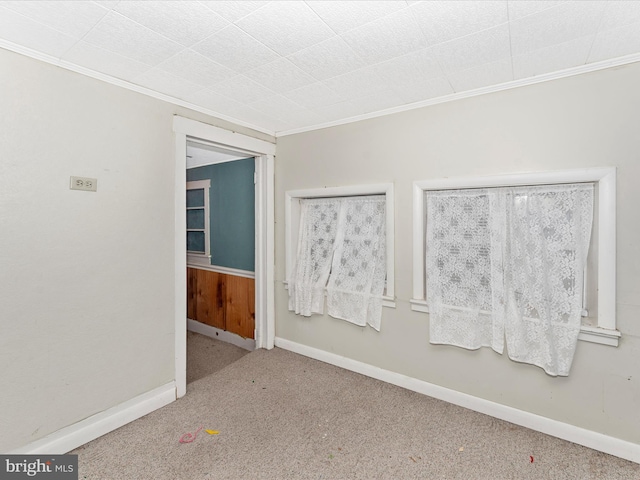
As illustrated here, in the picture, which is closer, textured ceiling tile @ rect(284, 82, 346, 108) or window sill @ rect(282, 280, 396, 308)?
textured ceiling tile @ rect(284, 82, 346, 108)

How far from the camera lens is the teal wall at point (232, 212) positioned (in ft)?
11.9

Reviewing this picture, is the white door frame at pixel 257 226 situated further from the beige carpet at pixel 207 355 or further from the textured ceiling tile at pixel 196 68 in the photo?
the textured ceiling tile at pixel 196 68

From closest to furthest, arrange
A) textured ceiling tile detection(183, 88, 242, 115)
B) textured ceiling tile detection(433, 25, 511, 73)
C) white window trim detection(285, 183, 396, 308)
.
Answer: textured ceiling tile detection(433, 25, 511, 73)
textured ceiling tile detection(183, 88, 242, 115)
white window trim detection(285, 183, 396, 308)

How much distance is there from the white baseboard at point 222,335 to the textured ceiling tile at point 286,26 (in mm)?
2922

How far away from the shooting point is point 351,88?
2.28 m

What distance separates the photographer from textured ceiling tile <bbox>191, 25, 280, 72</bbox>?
1.64 metres

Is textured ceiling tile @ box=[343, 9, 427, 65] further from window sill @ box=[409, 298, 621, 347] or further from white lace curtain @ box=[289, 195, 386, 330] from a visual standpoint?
window sill @ box=[409, 298, 621, 347]

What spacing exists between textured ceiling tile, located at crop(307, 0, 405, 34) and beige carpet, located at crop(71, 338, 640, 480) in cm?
232

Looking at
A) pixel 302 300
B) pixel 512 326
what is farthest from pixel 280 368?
pixel 512 326

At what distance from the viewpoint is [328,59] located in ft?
6.12

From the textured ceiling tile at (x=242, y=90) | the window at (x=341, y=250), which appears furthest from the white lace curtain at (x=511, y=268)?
the textured ceiling tile at (x=242, y=90)

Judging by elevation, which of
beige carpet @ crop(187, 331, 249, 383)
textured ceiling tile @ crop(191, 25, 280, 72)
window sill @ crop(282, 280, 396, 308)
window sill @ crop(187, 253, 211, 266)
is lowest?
beige carpet @ crop(187, 331, 249, 383)

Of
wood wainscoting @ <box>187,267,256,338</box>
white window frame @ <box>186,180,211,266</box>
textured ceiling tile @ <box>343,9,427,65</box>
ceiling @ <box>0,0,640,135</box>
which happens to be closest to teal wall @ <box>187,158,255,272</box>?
white window frame @ <box>186,180,211,266</box>

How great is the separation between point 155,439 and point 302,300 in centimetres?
163
